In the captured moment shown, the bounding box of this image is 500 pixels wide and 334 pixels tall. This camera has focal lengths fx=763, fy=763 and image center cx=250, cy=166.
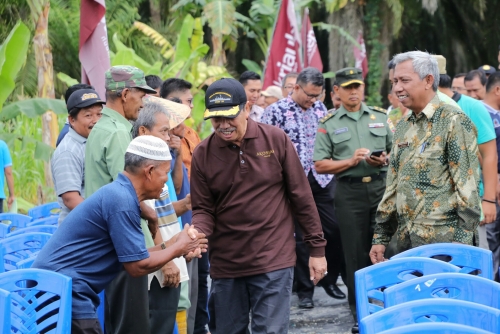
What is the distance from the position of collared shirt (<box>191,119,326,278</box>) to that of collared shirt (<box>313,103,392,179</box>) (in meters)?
2.30

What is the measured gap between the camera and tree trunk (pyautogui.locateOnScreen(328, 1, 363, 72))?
1822 cm

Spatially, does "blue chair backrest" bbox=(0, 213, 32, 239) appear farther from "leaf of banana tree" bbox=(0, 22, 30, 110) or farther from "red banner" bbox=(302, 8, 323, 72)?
"red banner" bbox=(302, 8, 323, 72)

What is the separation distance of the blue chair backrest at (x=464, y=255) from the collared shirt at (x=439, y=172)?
390 millimetres

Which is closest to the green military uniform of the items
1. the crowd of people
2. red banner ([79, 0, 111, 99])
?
the crowd of people

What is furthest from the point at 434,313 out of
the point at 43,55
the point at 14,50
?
the point at 43,55

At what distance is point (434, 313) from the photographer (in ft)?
10.1

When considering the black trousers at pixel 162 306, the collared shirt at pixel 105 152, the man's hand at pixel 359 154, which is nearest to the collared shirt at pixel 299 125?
the man's hand at pixel 359 154

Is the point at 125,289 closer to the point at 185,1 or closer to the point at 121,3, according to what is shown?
the point at 185,1

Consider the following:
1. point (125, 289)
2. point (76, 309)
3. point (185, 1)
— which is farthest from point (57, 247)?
point (185, 1)

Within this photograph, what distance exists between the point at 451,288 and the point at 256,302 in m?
1.45

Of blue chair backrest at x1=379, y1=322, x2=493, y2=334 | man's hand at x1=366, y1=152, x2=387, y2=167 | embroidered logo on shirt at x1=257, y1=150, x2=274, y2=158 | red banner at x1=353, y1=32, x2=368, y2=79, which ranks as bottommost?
blue chair backrest at x1=379, y1=322, x2=493, y2=334

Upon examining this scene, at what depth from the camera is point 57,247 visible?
13.5 feet

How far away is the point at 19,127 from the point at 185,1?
232 inches

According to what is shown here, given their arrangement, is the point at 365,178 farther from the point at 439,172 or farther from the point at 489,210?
the point at 439,172
